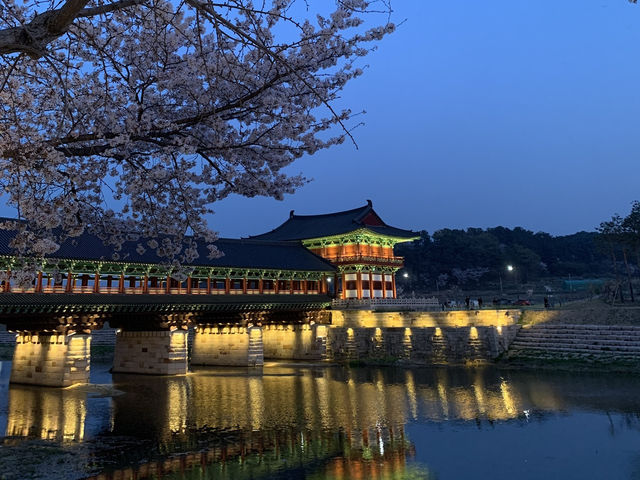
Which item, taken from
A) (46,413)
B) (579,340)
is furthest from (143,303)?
(579,340)

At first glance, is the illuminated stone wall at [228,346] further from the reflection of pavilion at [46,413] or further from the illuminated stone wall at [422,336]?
the reflection of pavilion at [46,413]

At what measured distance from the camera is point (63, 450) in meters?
16.1

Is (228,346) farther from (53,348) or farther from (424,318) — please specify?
A: (424,318)

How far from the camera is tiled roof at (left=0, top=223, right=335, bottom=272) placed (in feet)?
94.6

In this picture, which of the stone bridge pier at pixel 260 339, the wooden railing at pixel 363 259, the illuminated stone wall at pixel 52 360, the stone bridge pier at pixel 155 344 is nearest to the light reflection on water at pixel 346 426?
the illuminated stone wall at pixel 52 360

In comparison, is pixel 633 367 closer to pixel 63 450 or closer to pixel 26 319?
pixel 63 450

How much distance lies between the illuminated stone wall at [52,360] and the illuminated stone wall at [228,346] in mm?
11501

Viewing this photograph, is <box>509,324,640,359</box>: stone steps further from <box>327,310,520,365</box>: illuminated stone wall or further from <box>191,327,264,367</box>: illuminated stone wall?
<box>191,327,264,367</box>: illuminated stone wall

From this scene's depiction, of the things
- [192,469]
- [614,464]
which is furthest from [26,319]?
[614,464]

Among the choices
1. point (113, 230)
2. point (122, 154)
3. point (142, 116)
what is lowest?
point (113, 230)

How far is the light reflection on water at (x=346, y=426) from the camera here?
14.0 meters

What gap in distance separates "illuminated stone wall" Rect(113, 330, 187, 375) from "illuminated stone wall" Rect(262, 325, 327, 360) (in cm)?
1149

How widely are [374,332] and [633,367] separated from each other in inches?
720

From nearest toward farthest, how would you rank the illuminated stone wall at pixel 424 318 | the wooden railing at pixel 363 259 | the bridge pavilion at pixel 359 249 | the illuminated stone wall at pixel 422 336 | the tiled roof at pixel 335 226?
the illuminated stone wall at pixel 422 336 → the illuminated stone wall at pixel 424 318 → the wooden railing at pixel 363 259 → the bridge pavilion at pixel 359 249 → the tiled roof at pixel 335 226
